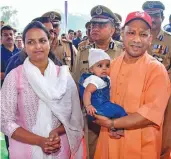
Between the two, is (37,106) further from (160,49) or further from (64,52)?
(160,49)

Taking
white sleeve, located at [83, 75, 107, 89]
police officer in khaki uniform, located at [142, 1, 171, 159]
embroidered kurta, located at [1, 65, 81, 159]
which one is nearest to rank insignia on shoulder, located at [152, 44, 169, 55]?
police officer in khaki uniform, located at [142, 1, 171, 159]

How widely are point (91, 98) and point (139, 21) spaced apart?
0.70 meters

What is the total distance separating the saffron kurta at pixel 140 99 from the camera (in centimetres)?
209

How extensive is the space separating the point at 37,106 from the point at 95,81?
1.62 feet

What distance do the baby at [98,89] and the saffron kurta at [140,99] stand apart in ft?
0.24

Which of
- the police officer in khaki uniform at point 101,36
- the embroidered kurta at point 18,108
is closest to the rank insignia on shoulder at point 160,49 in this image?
the police officer in khaki uniform at point 101,36

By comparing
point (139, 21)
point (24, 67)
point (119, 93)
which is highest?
point (139, 21)

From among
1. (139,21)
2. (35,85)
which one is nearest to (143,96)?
(139,21)

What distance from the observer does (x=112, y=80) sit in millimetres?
2357

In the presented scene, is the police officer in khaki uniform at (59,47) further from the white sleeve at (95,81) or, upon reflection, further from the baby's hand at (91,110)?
the baby's hand at (91,110)

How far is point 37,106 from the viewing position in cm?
225

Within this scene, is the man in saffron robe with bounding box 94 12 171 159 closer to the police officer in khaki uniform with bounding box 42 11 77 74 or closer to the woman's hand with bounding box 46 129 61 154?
the woman's hand with bounding box 46 129 61 154

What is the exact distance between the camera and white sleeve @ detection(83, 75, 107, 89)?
228 cm

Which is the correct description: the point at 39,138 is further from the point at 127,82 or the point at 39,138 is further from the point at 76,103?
the point at 127,82
